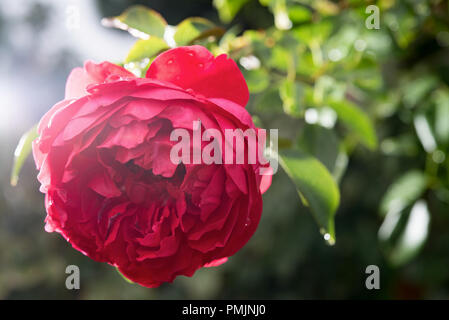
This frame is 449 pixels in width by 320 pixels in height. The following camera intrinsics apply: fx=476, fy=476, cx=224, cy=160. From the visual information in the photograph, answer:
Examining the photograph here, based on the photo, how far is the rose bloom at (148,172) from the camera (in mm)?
346

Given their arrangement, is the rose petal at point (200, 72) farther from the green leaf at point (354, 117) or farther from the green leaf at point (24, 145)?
the green leaf at point (354, 117)

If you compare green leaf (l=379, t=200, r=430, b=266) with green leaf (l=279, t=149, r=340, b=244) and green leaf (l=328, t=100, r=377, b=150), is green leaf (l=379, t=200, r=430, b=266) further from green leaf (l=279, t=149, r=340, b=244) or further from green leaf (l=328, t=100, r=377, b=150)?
green leaf (l=279, t=149, r=340, b=244)

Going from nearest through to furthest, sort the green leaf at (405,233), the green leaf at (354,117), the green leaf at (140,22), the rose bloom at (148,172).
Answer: the rose bloom at (148,172), the green leaf at (140,22), the green leaf at (354,117), the green leaf at (405,233)

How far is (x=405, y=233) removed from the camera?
0.85 metres

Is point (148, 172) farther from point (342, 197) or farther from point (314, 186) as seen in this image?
point (342, 197)

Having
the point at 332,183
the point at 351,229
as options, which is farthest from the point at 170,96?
the point at 351,229

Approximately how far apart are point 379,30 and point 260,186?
0.50 meters

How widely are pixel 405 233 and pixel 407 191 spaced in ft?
0.25

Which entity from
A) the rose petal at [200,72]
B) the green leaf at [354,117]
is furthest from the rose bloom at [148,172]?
the green leaf at [354,117]

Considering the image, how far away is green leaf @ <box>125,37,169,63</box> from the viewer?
1.34 feet

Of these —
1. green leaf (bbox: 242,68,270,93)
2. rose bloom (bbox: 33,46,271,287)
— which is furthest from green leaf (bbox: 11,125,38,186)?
green leaf (bbox: 242,68,270,93)

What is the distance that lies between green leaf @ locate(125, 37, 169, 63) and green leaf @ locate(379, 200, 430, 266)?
0.59 meters

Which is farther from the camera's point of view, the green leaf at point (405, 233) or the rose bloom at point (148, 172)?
the green leaf at point (405, 233)

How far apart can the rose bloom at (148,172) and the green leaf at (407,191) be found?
0.55m
